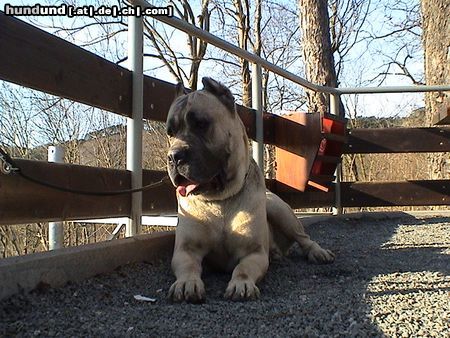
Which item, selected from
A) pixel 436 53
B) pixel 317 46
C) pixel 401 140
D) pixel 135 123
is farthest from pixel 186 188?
pixel 436 53

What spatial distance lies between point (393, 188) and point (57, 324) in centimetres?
482

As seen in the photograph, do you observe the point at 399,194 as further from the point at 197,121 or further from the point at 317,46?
the point at 197,121

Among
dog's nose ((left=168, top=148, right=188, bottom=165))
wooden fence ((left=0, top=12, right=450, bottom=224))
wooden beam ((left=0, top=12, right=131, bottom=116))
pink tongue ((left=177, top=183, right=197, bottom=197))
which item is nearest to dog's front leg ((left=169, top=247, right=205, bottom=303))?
pink tongue ((left=177, top=183, right=197, bottom=197))

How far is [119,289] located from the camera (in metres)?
2.25

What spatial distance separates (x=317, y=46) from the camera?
8008mm

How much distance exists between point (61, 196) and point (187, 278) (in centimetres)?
78

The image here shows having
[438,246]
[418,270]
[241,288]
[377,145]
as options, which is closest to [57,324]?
[241,288]

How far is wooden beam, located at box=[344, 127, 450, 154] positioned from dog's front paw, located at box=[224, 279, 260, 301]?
3.92 meters

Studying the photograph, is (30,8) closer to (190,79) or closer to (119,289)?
(119,289)

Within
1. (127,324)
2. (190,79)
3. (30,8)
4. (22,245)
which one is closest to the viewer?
(127,324)

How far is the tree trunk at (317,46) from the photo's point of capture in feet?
26.3

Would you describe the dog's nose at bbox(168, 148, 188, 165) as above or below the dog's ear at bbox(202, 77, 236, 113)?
below

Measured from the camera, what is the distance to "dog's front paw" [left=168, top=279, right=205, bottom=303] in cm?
210

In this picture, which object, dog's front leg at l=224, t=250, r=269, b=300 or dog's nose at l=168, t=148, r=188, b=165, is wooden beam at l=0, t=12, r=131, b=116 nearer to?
dog's nose at l=168, t=148, r=188, b=165
